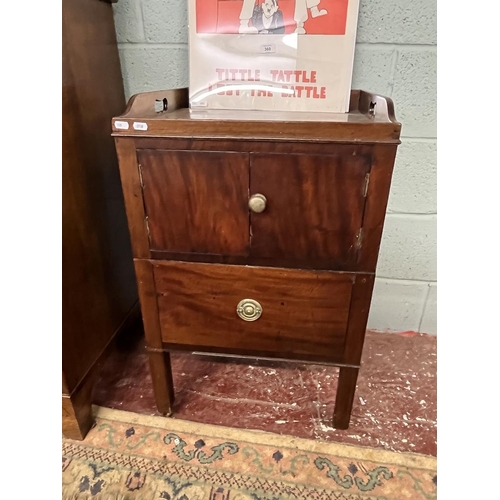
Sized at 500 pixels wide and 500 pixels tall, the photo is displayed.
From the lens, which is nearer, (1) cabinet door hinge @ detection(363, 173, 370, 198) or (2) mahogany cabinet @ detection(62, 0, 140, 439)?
(1) cabinet door hinge @ detection(363, 173, 370, 198)

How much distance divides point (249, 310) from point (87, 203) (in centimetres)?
46

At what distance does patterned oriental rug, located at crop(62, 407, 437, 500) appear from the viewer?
910mm

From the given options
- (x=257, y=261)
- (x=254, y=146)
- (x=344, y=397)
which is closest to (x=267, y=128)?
(x=254, y=146)

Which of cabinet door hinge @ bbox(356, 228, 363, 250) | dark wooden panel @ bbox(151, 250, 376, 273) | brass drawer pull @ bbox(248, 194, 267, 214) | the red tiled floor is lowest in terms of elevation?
the red tiled floor

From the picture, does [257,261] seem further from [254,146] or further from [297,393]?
[297,393]

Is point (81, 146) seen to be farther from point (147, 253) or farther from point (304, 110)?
point (304, 110)

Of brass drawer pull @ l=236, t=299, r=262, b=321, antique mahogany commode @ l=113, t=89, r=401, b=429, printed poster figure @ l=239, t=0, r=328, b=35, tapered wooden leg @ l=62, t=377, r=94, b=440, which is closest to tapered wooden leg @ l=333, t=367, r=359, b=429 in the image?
antique mahogany commode @ l=113, t=89, r=401, b=429

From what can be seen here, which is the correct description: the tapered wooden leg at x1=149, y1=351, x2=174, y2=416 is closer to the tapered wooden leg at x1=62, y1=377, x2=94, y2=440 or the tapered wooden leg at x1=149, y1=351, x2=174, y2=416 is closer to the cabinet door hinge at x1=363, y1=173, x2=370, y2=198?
the tapered wooden leg at x1=62, y1=377, x2=94, y2=440

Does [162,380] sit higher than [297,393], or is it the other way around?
[162,380]

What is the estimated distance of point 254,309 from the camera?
2.99ft

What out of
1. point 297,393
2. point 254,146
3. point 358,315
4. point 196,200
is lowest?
point 297,393

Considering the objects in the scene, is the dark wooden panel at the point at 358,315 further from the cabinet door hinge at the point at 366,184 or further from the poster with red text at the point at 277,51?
the poster with red text at the point at 277,51

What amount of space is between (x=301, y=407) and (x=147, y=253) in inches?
23.2

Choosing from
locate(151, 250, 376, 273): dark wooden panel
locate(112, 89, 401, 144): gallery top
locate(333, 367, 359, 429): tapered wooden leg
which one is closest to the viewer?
locate(112, 89, 401, 144): gallery top
